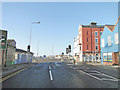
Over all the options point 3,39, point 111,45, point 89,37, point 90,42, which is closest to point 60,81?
point 3,39

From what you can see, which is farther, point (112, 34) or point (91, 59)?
point (91, 59)

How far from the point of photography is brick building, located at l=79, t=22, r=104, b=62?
48438mm

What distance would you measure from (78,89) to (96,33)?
Result: 4660 cm

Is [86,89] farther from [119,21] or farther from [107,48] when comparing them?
[107,48]

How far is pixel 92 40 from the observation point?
49.7 metres

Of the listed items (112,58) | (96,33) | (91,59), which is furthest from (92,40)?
(112,58)

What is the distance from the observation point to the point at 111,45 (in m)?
29.7

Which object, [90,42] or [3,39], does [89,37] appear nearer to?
[90,42]

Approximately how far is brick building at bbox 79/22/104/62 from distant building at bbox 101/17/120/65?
13988 millimetres

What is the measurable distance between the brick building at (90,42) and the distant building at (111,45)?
13988 mm

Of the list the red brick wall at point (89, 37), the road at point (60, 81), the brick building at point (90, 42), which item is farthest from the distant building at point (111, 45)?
the road at point (60, 81)

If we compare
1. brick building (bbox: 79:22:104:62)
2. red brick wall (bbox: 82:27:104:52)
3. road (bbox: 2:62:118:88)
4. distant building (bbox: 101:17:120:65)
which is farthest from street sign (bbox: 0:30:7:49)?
red brick wall (bbox: 82:27:104:52)

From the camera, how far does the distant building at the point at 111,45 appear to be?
27.2m

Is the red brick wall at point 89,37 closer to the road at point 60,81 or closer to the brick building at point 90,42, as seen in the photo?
the brick building at point 90,42
